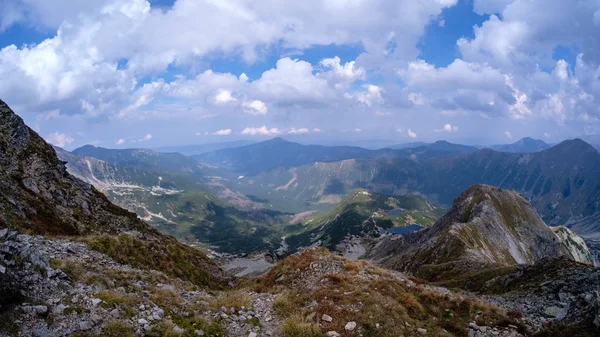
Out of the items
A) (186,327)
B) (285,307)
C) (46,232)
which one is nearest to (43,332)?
(186,327)

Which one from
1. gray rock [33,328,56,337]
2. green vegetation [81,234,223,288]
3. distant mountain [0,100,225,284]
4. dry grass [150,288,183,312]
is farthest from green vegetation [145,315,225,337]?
green vegetation [81,234,223,288]

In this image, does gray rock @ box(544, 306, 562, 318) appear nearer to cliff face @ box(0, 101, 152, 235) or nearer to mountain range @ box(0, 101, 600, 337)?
mountain range @ box(0, 101, 600, 337)

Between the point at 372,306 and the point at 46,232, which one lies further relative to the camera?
the point at 46,232

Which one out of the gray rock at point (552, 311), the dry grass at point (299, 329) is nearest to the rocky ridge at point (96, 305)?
the dry grass at point (299, 329)

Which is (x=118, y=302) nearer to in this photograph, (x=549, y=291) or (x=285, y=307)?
(x=285, y=307)

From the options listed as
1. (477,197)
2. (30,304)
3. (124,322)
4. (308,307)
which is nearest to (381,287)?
(308,307)

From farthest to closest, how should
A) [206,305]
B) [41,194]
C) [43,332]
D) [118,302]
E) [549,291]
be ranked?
[41,194] < [549,291] < [206,305] < [118,302] < [43,332]

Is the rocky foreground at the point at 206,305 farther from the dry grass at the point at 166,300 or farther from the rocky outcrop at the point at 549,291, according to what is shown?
the rocky outcrop at the point at 549,291

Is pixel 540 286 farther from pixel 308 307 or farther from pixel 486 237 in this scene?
pixel 486 237
